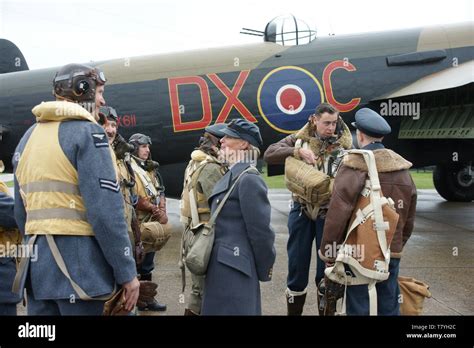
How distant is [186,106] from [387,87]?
3.80 m

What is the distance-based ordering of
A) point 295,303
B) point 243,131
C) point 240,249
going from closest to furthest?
1. point 240,249
2. point 243,131
3. point 295,303

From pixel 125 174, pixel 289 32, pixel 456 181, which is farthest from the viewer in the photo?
pixel 456 181

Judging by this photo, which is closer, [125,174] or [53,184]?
[53,184]

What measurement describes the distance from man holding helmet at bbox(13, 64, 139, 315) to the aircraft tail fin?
9196mm

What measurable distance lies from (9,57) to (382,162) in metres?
9.76

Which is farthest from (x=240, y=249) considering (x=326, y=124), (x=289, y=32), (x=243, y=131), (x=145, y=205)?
(x=289, y=32)

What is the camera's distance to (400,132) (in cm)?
973

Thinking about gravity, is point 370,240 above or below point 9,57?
below

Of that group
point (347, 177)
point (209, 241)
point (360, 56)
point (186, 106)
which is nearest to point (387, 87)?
point (360, 56)

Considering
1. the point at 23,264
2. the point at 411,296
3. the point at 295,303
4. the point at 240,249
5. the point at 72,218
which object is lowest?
the point at 295,303

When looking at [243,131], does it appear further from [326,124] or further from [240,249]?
[326,124]

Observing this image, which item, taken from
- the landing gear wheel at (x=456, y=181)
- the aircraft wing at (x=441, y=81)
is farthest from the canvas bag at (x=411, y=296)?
the landing gear wheel at (x=456, y=181)

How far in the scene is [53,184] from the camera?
243 cm

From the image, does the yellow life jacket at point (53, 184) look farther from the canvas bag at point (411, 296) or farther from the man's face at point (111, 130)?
the canvas bag at point (411, 296)
